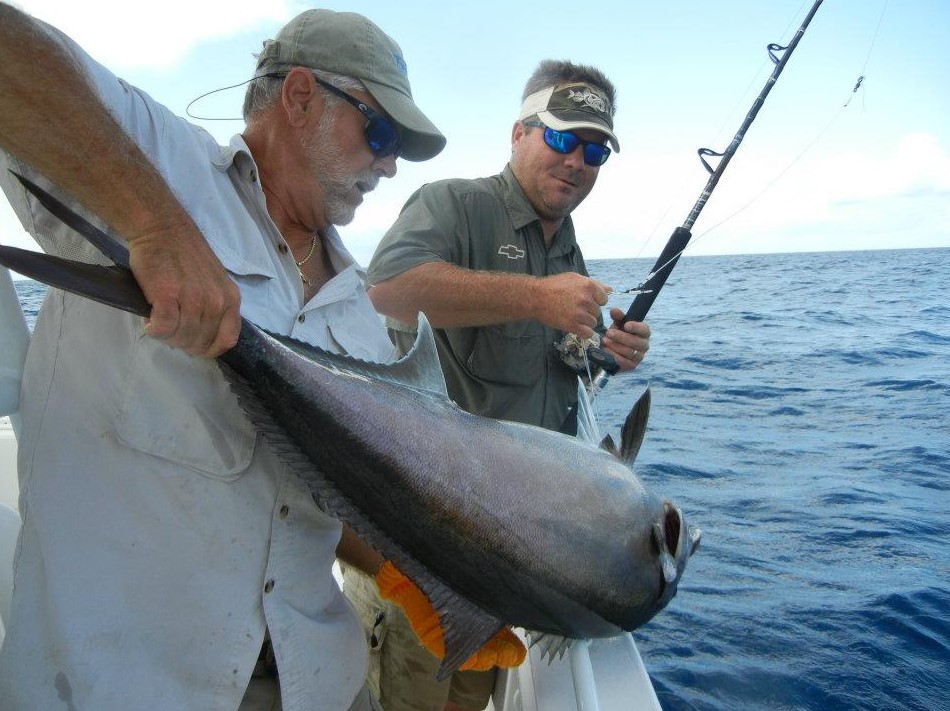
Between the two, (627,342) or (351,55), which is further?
(627,342)

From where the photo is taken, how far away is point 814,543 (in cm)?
466

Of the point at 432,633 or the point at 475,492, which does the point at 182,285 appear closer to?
the point at 475,492

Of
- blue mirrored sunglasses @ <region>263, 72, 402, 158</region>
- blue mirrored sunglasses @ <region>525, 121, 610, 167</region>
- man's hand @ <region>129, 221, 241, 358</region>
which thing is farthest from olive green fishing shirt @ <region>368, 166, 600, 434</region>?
man's hand @ <region>129, 221, 241, 358</region>

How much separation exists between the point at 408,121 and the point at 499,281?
730 mm

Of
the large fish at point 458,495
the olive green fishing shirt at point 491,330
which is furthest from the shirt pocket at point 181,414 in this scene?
the olive green fishing shirt at point 491,330

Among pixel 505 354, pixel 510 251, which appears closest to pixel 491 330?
pixel 505 354

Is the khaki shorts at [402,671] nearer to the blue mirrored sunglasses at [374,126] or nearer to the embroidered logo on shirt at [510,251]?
the embroidered logo on shirt at [510,251]

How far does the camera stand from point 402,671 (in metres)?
2.54

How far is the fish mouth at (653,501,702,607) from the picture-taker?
1.65 meters

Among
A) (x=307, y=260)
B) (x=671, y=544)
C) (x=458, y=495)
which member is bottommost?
(x=671, y=544)

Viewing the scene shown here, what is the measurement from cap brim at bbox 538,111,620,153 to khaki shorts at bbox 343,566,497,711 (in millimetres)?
1922

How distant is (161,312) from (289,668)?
37.3 inches

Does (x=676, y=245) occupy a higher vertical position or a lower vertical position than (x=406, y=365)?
higher

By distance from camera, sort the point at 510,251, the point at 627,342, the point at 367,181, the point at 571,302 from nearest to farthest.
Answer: the point at 367,181 → the point at 571,302 → the point at 627,342 → the point at 510,251
